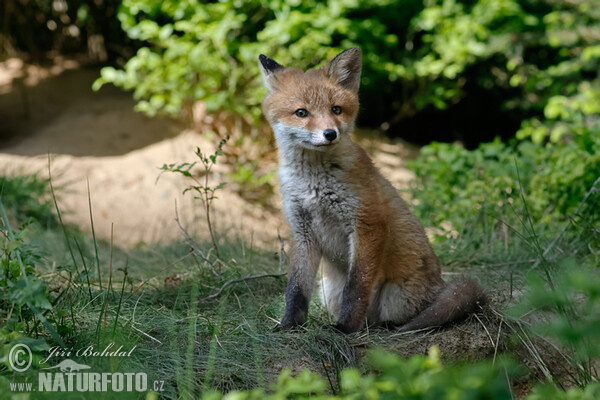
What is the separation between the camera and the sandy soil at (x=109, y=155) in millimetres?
6727

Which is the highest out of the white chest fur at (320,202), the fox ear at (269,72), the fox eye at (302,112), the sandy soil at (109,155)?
the fox ear at (269,72)

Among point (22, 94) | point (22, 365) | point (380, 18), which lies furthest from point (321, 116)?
point (22, 94)

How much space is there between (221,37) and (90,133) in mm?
2666

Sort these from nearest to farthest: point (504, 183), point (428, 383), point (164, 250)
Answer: point (428, 383)
point (164, 250)
point (504, 183)

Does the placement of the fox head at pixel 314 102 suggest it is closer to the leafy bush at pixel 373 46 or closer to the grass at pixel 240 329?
the grass at pixel 240 329

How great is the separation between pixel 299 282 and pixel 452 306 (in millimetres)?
859

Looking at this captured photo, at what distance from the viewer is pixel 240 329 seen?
10.1ft

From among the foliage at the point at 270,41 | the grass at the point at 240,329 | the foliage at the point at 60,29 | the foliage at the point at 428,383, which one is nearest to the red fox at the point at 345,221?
the grass at the point at 240,329

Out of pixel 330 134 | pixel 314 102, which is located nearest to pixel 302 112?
pixel 314 102

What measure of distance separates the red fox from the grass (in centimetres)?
18

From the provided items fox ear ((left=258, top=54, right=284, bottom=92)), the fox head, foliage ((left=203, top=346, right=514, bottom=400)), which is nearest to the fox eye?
the fox head

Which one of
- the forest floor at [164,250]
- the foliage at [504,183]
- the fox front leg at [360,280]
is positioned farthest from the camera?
the foliage at [504,183]

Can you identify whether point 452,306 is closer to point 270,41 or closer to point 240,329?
point 240,329

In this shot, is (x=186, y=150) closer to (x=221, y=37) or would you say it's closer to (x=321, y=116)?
(x=221, y=37)
